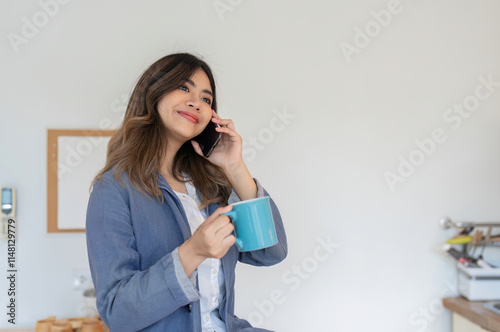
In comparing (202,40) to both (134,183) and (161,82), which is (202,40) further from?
(134,183)

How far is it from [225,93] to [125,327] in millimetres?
1194

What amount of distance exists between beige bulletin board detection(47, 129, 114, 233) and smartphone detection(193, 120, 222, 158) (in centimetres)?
78

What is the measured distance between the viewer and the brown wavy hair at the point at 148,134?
0.99m

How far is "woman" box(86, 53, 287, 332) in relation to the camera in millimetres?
828

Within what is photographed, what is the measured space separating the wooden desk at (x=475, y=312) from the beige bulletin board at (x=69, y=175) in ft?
4.83

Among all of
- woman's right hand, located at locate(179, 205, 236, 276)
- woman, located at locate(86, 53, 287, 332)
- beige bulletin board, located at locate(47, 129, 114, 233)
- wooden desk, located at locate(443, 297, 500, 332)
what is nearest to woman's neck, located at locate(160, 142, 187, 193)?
woman, located at locate(86, 53, 287, 332)

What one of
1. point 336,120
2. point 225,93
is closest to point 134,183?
point 225,93

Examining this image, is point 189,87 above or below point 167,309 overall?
above

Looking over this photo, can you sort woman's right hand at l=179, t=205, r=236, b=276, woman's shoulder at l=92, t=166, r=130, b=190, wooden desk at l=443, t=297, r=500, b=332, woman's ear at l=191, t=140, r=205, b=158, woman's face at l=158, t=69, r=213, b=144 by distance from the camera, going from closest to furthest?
woman's right hand at l=179, t=205, r=236, b=276 → woman's shoulder at l=92, t=166, r=130, b=190 → woman's face at l=158, t=69, r=213, b=144 → woman's ear at l=191, t=140, r=205, b=158 → wooden desk at l=443, t=297, r=500, b=332

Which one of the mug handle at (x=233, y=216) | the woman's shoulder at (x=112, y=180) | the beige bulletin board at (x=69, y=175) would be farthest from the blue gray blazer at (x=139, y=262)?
the beige bulletin board at (x=69, y=175)

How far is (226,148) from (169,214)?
249mm

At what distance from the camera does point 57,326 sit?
5.07ft

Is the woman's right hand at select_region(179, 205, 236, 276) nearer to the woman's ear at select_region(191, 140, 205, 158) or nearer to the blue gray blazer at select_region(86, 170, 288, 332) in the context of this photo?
the blue gray blazer at select_region(86, 170, 288, 332)

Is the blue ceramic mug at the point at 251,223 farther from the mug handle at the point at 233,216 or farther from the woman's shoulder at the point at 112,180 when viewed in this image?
the woman's shoulder at the point at 112,180
